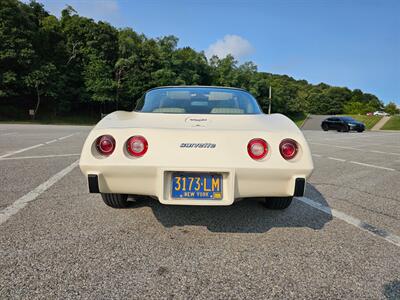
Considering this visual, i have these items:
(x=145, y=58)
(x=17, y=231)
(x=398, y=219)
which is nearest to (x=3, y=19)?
(x=145, y=58)

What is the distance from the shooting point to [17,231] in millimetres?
2217

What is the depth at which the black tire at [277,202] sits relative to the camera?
2.64 meters

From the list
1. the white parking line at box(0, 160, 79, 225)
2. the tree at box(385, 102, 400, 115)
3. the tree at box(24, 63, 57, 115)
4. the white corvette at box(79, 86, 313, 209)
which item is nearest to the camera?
the white corvette at box(79, 86, 313, 209)

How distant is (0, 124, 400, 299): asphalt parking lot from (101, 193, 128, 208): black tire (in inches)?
2.6

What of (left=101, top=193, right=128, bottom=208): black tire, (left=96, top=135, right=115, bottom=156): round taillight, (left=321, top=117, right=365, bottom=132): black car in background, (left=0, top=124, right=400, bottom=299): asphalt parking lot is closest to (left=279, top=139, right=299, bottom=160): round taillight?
(left=0, top=124, right=400, bottom=299): asphalt parking lot

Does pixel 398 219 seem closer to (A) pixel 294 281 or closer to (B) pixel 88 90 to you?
(A) pixel 294 281

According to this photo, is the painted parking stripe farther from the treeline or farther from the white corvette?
the treeline

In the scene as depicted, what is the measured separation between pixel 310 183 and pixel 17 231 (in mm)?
3617

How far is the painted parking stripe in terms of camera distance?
2.30 m

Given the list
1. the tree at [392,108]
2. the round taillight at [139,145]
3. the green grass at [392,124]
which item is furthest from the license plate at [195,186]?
the tree at [392,108]

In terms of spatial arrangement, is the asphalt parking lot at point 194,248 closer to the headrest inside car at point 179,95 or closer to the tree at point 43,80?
the headrest inside car at point 179,95

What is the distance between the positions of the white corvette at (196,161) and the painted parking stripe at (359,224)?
0.93m

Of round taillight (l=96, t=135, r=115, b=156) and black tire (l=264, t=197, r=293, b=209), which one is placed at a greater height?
round taillight (l=96, t=135, r=115, b=156)

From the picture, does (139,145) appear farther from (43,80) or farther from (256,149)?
(43,80)
